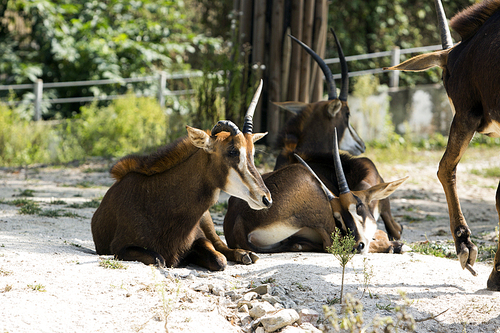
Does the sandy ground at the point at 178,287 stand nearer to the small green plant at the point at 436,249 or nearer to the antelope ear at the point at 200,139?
the small green plant at the point at 436,249

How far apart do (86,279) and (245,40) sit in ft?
24.3

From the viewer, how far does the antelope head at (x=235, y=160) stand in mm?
4121

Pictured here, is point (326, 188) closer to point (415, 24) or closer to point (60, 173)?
point (60, 173)

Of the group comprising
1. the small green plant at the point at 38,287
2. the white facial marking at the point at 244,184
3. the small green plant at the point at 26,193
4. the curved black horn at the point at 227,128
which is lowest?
the small green plant at the point at 26,193

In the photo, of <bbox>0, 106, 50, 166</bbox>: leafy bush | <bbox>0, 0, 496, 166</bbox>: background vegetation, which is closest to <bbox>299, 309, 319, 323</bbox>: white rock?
<bbox>0, 0, 496, 166</bbox>: background vegetation

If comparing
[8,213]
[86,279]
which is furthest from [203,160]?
[8,213]

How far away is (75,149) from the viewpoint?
12.0 m

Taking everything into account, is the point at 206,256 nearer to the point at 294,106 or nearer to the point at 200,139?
the point at 200,139

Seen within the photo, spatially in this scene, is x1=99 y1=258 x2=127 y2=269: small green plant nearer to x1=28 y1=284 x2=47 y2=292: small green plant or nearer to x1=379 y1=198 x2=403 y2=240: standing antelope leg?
x1=28 y1=284 x2=47 y2=292: small green plant

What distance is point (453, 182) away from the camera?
4020mm

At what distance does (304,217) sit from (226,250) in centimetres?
90

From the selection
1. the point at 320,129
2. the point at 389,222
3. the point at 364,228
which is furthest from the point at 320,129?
the point at 364,228

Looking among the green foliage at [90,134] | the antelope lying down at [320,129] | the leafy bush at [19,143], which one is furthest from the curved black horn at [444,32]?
the leafy bush at [19,143]

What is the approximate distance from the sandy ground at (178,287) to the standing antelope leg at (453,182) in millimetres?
370
